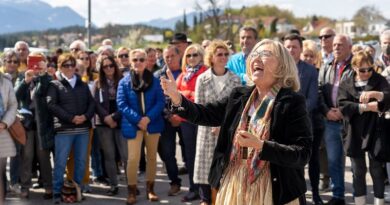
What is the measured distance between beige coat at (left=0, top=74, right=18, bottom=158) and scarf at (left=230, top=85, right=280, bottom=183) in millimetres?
3822

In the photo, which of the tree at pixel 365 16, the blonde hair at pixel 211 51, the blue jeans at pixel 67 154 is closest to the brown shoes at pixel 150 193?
the blue jeans at pixel 67 154

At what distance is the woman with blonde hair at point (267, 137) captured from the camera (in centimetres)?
313

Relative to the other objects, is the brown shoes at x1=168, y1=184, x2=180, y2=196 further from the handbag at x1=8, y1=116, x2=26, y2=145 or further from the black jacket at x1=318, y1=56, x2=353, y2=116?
the black jacket at x1=318, y1=56, x2=353, y2=116

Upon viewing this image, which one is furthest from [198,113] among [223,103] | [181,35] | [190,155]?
[181,35]

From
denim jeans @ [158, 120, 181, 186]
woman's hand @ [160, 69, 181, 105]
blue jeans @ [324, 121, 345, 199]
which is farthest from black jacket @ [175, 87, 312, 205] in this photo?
denim jeans @ [158, 120, 181, 186]

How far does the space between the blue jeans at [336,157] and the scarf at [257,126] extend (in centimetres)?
363

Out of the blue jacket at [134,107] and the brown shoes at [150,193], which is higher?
the blue jacket at [134,107]

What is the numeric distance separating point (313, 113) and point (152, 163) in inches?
89.4

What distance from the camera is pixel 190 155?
7.12 meters

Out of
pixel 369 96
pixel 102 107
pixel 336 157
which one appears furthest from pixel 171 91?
pixel 102 107

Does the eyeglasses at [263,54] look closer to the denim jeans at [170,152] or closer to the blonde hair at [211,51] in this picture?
the blonde hair at [211,51]

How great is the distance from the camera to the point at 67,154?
711cm

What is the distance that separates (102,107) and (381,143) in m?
3.78

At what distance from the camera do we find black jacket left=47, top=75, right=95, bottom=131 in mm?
6957
